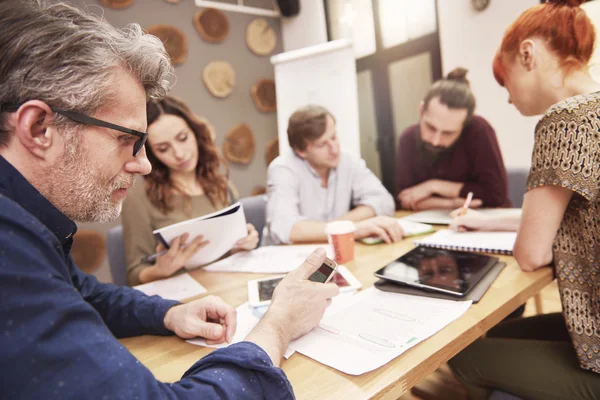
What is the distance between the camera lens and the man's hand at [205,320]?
752 millimetres

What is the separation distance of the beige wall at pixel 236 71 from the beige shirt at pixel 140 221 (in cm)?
192

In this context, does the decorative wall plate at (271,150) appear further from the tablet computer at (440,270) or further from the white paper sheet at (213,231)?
the tablet computer at (440,270)

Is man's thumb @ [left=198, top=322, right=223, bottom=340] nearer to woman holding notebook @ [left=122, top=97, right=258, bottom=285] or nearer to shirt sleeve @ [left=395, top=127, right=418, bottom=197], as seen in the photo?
woman holding notebook @ [left=122, top=97, right=258, bottom=285]

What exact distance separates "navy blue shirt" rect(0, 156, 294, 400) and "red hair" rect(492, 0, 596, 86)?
108 centimetres

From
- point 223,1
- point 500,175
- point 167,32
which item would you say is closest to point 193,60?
point 167,32

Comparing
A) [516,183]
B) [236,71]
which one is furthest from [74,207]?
[236,71]

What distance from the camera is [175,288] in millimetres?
1119

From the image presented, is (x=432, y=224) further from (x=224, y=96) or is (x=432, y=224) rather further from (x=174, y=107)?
(x=224, y=96)

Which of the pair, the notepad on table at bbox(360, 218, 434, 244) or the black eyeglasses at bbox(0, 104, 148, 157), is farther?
the notepad on table at bbox(360, 218, 434, 244)

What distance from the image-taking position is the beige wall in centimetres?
335

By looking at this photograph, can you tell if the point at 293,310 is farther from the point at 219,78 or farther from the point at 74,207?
the point at 219,78

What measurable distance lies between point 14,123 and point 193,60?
336 centimetres

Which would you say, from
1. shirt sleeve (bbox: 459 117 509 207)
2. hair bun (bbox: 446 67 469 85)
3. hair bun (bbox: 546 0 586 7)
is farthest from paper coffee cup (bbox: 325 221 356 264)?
hair bun (bbox: 446 67 469 85)

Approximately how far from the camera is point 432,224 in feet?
5.20
